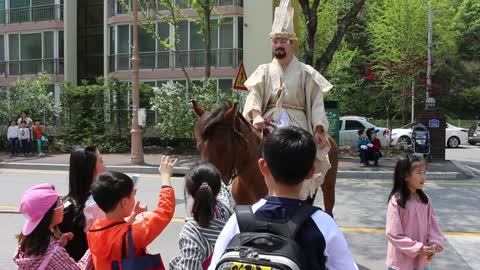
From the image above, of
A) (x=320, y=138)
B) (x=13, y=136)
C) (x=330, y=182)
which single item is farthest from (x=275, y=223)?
(x=13, y=136)

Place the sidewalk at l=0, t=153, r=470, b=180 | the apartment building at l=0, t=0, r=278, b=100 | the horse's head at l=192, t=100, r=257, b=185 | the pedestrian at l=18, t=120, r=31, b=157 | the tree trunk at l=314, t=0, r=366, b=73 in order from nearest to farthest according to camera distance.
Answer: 1. the horse's head at l=192, t=100, r=257, b=185
2. the sidewalk at l=0, t=153, r=470, b=180
3. the tree trunk at l=314, t=0, r=366, b=73
4. the pedestrian at l=18, t=120, r=31, b=157
5. the apartment building at l=0, t=0, r=278, b=100

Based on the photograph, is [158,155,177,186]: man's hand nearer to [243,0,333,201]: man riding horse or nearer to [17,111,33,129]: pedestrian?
[243,0,333,201]: man riding horse

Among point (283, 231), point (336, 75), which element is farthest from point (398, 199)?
point (336, 75)

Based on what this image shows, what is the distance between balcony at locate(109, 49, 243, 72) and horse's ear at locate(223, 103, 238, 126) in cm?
2296

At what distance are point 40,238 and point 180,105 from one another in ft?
57.5

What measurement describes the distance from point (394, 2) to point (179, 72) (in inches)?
629

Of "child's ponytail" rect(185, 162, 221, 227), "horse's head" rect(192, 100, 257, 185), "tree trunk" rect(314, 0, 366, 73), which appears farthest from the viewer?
"tree trunk" rect(314, 0, 366, 73)

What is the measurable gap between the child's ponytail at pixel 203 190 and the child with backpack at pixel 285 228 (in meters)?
0.92

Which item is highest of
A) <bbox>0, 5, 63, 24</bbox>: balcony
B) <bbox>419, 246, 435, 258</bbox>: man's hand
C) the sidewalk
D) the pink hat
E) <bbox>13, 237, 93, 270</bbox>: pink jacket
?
<bbox>0, 5, 63, 24</bbox>: balcony

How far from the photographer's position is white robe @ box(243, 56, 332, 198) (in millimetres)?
4852

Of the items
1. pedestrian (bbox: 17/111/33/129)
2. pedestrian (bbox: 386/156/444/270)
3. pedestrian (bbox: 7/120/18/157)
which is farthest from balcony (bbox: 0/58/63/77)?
pedestrian (bbox: 386/156/444/270)

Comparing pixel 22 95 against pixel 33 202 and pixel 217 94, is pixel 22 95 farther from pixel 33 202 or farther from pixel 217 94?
pixel 33 202

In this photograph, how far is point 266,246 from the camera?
6.27 ft

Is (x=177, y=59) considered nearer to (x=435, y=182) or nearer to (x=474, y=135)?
(x=435, y=182)
